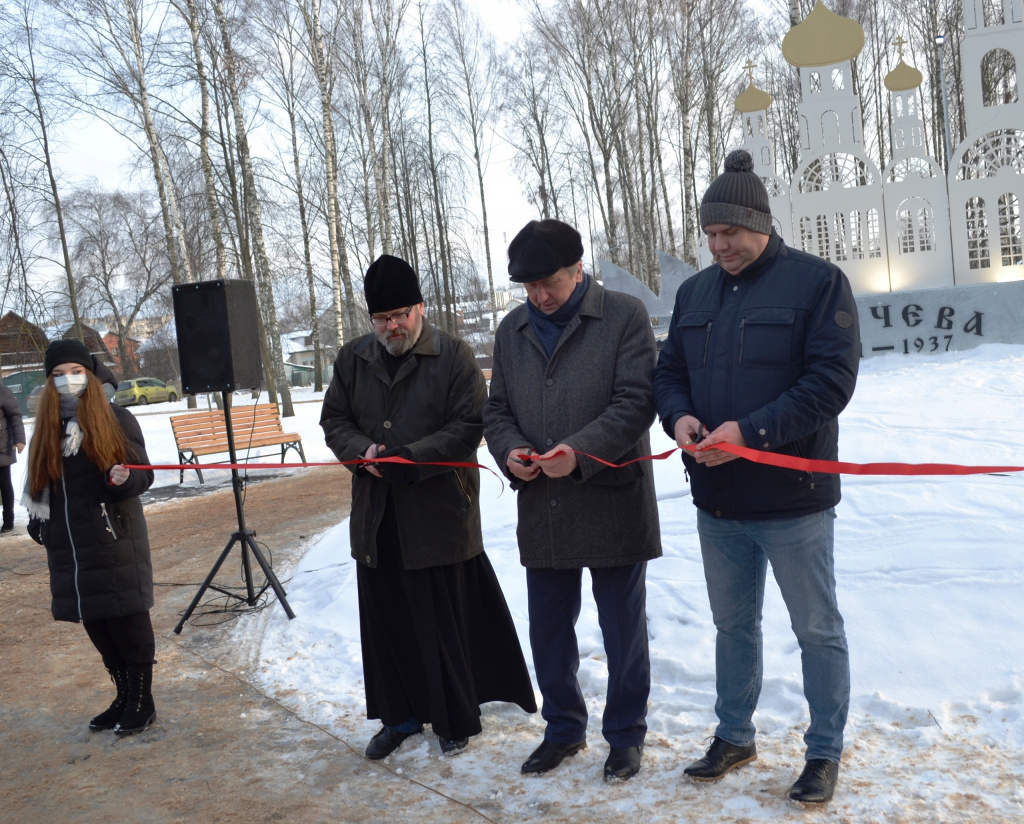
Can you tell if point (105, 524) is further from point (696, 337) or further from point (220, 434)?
point (220, 434)

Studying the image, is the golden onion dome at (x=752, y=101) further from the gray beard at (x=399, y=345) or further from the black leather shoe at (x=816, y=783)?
the black leather shoe at (x=816, y=783)

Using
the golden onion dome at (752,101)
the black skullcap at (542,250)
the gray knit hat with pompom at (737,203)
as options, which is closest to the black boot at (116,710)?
the black skullcap at (542,250)

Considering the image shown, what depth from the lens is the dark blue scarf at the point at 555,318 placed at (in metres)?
3.10

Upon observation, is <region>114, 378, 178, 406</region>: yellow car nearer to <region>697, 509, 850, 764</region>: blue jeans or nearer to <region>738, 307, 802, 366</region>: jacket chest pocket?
<region>697, 509, 850, 764</region>: blue jeans

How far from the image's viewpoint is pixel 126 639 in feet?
12.6

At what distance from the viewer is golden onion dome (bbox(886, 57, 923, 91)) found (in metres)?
15.9

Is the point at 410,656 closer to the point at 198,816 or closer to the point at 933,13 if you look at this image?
the point at 198,816

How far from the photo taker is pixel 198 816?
304cm

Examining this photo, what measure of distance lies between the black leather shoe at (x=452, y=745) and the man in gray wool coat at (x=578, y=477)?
344 mm

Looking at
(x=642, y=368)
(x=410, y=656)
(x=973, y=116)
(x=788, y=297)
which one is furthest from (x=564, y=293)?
(x=973, y=116)

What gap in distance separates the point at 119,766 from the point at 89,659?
1.78m

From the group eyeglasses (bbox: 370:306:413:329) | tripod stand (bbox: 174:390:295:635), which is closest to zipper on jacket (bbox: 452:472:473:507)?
eyeglasses (bbox: 370:306:413:329)

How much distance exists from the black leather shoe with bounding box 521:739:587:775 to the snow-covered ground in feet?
0.10

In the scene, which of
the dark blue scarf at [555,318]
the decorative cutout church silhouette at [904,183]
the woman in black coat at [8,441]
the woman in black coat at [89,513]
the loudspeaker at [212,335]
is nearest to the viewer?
the dark blue scarf at [555,318]
